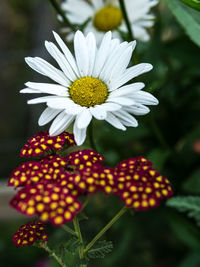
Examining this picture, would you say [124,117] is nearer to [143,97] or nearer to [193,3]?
[143,97]

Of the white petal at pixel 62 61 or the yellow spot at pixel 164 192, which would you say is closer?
the yellow spot at pixel 164 192

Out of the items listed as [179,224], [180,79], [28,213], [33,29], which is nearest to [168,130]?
[180,79]

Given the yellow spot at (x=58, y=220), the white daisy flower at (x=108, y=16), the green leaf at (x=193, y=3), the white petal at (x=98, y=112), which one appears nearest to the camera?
the yellow spot at (x=58, y=220)

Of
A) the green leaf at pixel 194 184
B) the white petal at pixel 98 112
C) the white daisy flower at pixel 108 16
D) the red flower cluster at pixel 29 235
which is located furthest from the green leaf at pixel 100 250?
the white daisy flower at pixel 108 16

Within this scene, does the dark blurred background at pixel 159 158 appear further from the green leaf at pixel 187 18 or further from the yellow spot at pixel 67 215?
the yellow spot at pixel 67 215

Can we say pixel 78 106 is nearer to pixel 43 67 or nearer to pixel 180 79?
pixel 43 67

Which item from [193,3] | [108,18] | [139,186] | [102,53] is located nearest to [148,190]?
[139,186]

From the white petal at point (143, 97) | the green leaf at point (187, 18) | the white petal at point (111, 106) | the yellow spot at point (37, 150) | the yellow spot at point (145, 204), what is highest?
the green leaf at point (187, 18)
